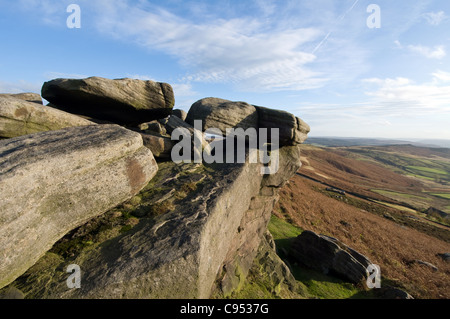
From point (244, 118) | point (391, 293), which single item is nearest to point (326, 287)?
point (391, 293)

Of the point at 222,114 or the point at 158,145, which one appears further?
the point at 222,114

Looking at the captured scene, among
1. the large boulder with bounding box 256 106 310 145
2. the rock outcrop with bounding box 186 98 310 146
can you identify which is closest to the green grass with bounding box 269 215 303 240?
the rock outcrop with bounding box 186 98 310 146

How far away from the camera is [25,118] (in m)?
10.8

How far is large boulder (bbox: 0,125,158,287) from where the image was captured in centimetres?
634

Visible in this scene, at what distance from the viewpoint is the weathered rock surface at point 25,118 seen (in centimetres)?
1031

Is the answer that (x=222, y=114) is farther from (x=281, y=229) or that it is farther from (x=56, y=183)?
(x=281, y=229)

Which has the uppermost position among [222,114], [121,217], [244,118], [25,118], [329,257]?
[222,114]

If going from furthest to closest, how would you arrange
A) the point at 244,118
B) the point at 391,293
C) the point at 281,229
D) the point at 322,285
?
the point at 281,229
the point at 244,118
the point at 322,285
the point at 391,293

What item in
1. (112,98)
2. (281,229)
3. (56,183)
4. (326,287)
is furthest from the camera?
(281,229)

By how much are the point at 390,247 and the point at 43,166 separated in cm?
3815

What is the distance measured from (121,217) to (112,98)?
28.2 feet

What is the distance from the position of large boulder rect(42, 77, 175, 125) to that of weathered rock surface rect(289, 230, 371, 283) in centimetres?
1811

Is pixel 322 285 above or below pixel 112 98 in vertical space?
below

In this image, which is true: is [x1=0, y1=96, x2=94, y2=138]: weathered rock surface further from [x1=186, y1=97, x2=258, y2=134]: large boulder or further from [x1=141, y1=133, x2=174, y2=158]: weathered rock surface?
[x1=186, y1=97, x2=258, y2=134]: large boulder
